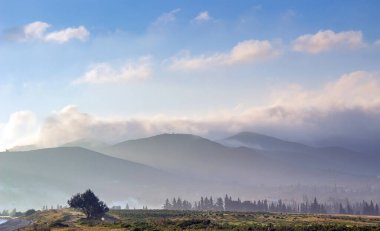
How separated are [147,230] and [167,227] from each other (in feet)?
30.9

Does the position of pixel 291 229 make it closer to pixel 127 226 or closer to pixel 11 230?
pixel 127 226

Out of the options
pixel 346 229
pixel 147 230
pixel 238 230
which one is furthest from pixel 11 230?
pixel 346 229

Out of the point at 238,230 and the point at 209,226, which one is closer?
the point at 238,230

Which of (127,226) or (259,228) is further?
(127,226)

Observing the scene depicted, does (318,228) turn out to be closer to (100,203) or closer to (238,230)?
(238,230)

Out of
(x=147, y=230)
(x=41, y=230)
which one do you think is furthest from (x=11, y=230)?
(x=147, y=230)

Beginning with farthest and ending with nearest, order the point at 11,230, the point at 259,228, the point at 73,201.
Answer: the point at 73,201 → the point at 11,230 → the point at 259,228

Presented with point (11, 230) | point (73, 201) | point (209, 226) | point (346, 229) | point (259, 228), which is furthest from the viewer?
point (73, 201)

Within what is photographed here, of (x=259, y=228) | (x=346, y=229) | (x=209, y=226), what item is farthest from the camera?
(x=209, y=226)

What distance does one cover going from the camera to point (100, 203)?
19012cm

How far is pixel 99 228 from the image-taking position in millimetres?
130250

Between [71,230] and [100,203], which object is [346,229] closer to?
[71,230]

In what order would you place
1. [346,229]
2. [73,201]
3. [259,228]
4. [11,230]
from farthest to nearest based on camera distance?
1. [73,201]
2. [11,230]
3. [259,228]
4. [346,229]

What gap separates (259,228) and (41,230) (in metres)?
63.6
